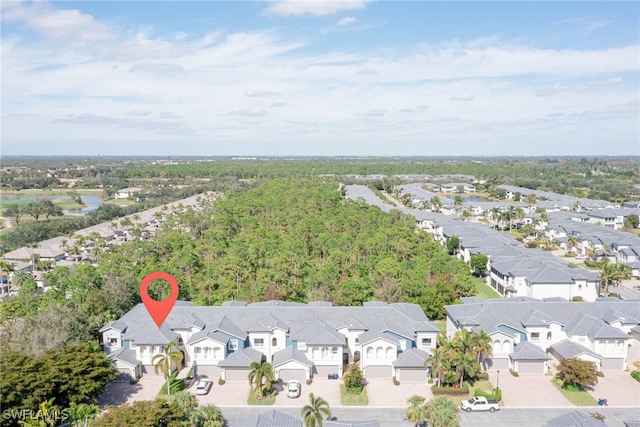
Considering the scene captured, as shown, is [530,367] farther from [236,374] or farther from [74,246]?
[74,246]

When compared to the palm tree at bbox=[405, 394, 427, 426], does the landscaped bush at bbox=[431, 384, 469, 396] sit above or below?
below

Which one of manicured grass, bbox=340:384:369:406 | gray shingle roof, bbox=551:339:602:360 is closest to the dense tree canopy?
gray shingle roof, bbox=551:339:602:360

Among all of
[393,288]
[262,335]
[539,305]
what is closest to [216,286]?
[262,335]

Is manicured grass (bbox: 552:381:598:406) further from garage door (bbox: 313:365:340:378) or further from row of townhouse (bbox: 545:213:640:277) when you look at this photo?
row of townhouse (bbox: 545:213:640:277)

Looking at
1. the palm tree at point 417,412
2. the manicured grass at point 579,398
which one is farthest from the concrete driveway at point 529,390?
the palm tree at point 417,412

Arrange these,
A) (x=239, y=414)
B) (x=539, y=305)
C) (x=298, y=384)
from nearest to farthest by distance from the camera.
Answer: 1. (x=239, y=414)
2. (x=298, y=384)
3. (x=539, y=305)

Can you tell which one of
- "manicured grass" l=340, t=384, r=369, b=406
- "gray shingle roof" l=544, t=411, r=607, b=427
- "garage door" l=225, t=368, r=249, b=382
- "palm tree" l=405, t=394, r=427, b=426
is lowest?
"manicured grass" l=340, t=384, r=369, b=406

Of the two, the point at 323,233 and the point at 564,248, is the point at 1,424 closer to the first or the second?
the point at 323,233
